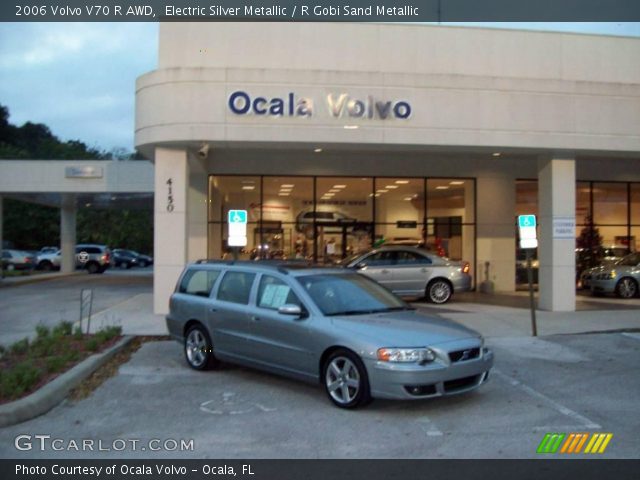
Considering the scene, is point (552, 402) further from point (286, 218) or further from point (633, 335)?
point (286, 218)

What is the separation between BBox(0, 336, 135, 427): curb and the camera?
704cm

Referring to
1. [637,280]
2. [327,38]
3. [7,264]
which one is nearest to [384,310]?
[327,38]

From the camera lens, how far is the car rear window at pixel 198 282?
9789mm

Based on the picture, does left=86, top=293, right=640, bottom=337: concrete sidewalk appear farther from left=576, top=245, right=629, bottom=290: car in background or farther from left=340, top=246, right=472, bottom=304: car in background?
left=576, top=245, right=629, bottom=290: car in background

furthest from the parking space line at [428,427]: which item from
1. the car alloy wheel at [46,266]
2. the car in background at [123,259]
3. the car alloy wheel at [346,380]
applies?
the car in background at [123,259]

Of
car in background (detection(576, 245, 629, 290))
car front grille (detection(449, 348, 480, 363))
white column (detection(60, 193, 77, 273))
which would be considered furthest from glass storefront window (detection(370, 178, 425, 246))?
white column (detection(60, 193, 77, 273))

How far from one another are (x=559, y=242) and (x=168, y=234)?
29.6 feet

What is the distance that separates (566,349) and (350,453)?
6.42m

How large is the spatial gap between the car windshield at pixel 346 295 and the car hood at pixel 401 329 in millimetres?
261

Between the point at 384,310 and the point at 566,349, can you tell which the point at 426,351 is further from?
the point at 566,349

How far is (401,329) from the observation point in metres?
7.51

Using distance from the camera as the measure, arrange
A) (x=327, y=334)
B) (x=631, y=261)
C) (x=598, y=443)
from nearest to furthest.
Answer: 1. (x=598, y=443)
2. (x=327, y=334)
3. (x=631, y=261)

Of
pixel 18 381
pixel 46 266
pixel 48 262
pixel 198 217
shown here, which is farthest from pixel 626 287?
pixel 46 266

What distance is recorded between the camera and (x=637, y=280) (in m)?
19.7
